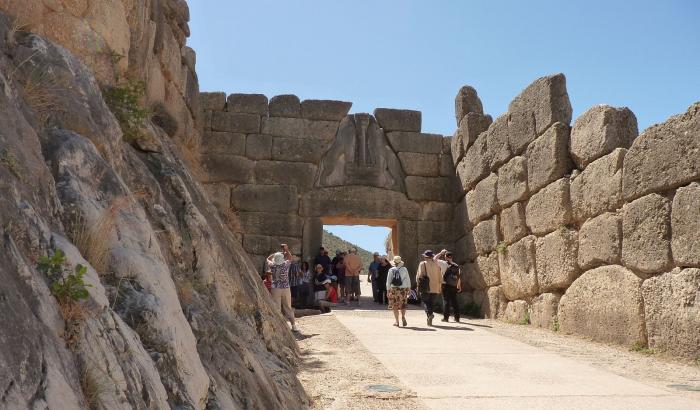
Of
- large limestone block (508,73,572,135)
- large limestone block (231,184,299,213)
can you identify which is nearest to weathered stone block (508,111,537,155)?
large limestone block (508,73,572,135)

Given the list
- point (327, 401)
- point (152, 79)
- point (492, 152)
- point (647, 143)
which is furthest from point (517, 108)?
point (327, 401)

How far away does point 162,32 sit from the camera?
32.4 feet

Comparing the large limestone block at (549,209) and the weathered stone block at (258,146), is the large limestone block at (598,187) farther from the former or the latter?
the weathered stone block at (258,146)

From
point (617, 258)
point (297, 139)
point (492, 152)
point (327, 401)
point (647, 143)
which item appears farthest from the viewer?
point (297, 139)

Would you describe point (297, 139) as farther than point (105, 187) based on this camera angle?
Yes

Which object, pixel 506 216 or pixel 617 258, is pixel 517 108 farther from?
pixel 617 258

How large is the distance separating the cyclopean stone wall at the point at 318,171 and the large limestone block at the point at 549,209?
4179 millimetres

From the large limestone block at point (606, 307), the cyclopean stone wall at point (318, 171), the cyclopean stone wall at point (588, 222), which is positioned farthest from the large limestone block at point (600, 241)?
the cyclopean stone wall at point (318, 171)

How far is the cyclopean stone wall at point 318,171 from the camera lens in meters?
13.3

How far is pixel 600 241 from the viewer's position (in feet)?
25.6

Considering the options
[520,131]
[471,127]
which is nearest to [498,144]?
[520,131]

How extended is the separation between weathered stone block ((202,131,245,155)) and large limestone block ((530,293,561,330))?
6.85 meters

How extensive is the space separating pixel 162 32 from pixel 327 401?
7.12m

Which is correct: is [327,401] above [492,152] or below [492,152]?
below
